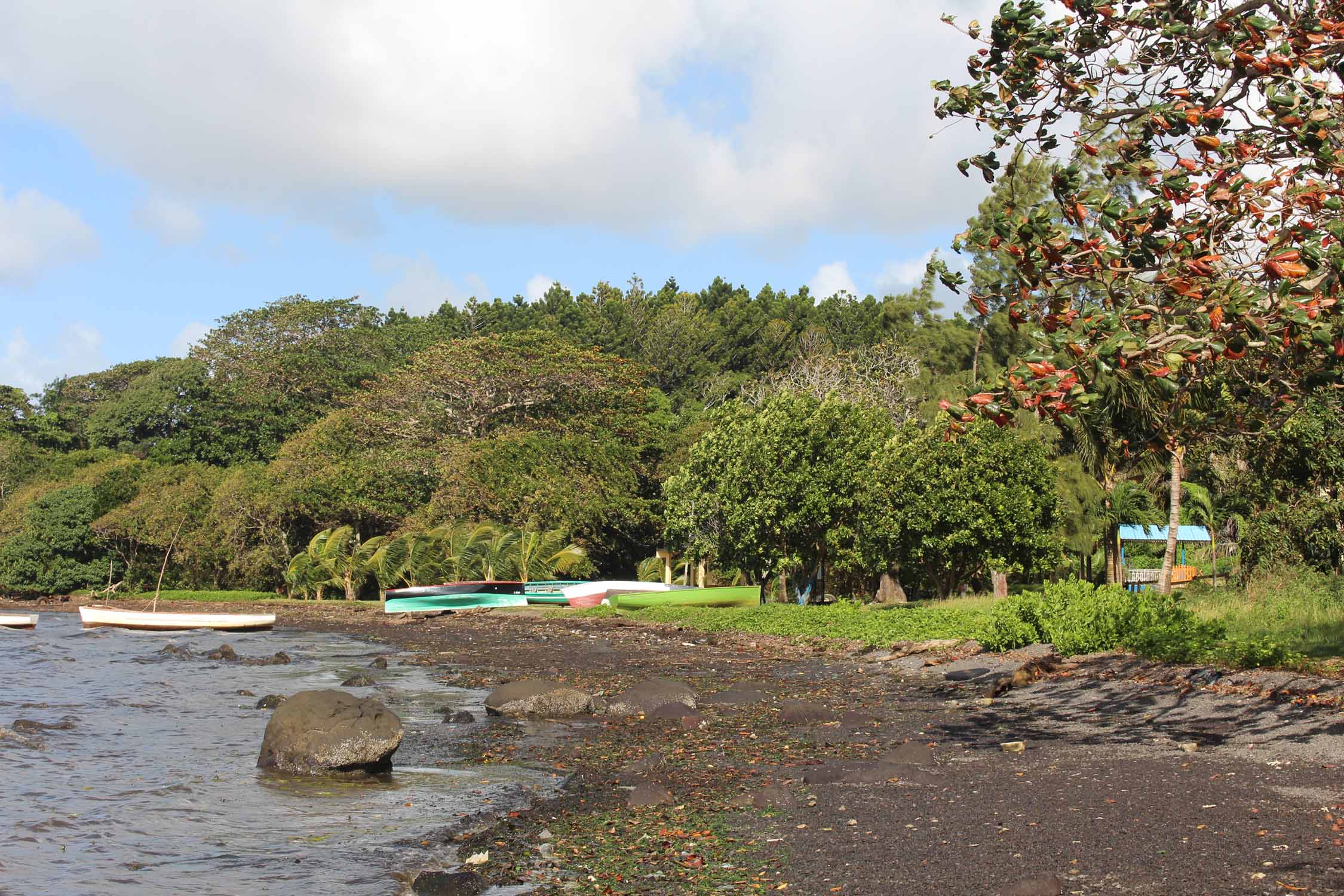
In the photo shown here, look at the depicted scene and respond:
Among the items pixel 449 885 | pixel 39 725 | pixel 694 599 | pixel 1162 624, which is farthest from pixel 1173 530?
pixel 39 725

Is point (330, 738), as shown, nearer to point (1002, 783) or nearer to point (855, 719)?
point (855, 719)

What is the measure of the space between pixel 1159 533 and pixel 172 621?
97.2 feet

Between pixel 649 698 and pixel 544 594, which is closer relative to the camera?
pixel 649 698

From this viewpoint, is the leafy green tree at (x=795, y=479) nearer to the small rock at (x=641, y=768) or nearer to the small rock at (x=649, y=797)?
the small rock at (x=641, y=768)

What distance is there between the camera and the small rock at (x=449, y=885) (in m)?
7.10

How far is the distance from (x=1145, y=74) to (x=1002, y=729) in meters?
6.37

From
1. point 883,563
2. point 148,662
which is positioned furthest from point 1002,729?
point 148,662

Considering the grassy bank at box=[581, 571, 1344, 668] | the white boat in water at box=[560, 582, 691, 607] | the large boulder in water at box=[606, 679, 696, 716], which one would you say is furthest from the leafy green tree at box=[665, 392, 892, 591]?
the large boulder in water at box=[606, 679, 696, 716]

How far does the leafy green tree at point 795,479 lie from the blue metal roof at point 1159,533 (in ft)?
29.1

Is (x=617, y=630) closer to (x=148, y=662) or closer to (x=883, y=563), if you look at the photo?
(x=883, y=563)

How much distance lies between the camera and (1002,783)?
866 cm

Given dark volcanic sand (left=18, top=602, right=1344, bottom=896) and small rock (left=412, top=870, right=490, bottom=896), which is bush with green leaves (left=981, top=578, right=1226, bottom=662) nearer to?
dark volcanic sand (left=18, top=602, right=1344, bottom=896)

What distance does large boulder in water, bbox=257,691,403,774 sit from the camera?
439 inches

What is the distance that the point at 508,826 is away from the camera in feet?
28.5
